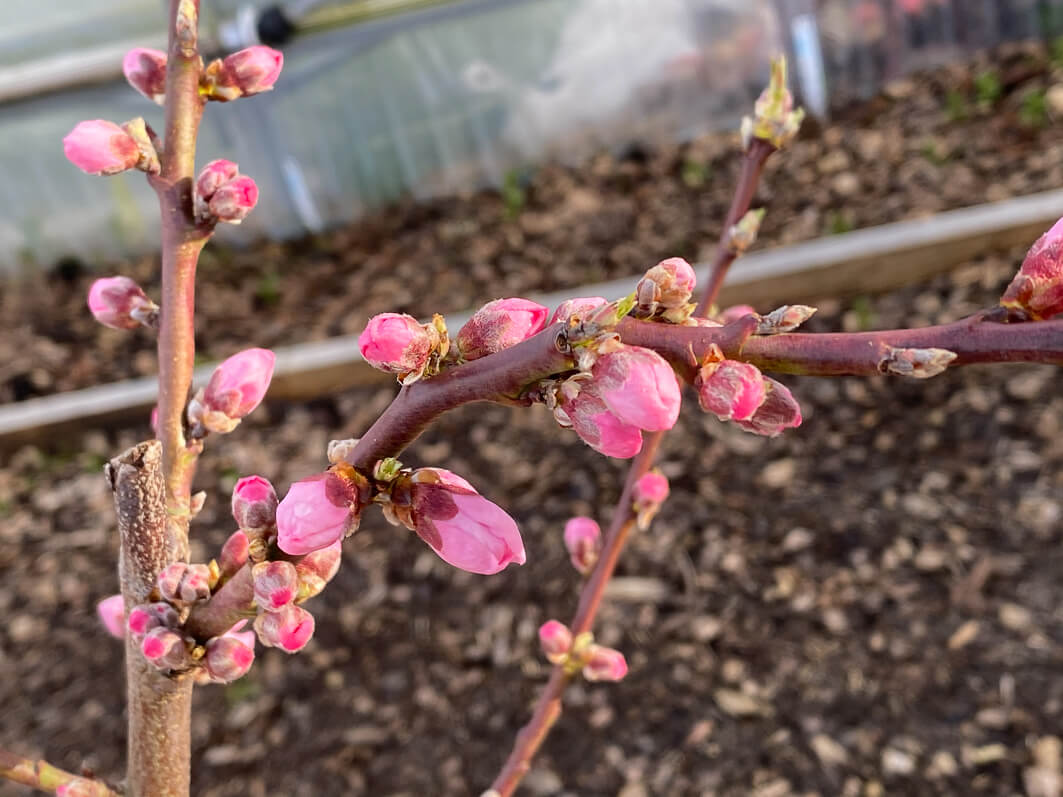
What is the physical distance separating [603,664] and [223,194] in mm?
626

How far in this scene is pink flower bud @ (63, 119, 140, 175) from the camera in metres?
0.72

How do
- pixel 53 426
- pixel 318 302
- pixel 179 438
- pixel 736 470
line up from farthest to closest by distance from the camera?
1. pixel 318 302
2. pixel 53 426
3. pixel 736 470
4. pixel 179 438

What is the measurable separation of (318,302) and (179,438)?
2730mm

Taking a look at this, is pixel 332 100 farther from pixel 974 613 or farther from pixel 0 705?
pixel 974 613

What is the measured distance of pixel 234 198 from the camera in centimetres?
69

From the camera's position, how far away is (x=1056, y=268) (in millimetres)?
409

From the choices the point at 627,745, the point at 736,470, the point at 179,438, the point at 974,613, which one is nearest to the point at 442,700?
the point at 627,745

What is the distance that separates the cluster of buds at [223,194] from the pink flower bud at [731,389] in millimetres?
410

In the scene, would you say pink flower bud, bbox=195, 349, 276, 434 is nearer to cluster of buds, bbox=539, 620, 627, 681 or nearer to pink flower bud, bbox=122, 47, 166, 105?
pink flower bud, bbox=122, 47, 166, 105

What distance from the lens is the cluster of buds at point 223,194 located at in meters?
0.70

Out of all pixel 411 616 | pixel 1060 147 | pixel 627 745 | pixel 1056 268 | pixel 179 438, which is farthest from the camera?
pixel 1060 147

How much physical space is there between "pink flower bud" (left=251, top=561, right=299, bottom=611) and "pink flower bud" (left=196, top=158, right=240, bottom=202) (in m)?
0.32

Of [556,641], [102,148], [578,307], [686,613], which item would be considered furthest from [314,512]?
[686,613]

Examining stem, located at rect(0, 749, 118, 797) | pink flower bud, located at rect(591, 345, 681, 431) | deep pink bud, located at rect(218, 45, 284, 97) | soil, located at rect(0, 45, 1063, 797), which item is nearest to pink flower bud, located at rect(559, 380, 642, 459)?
pink flower bud, located at rect(591, 345, 681, 431)
